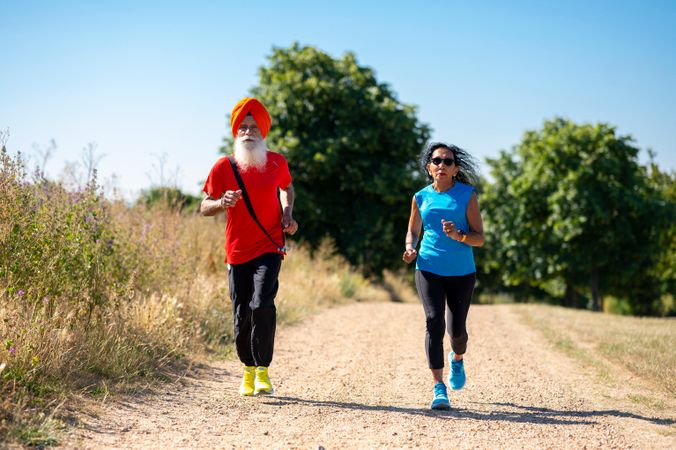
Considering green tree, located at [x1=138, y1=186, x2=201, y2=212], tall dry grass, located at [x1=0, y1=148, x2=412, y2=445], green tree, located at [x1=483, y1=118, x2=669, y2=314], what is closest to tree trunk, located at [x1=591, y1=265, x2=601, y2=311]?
green tree, located at [x1=483, y1=118, x2=669, y2=314]

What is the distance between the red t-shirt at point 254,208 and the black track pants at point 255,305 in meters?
0.09

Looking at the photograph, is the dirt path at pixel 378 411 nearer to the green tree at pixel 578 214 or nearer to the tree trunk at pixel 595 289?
the green tree at pixel 578 214

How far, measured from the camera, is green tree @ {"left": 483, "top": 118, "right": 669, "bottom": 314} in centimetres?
2466

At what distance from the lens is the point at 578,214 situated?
24.6 meters

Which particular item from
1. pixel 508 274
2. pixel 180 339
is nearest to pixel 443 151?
pixel 180 339

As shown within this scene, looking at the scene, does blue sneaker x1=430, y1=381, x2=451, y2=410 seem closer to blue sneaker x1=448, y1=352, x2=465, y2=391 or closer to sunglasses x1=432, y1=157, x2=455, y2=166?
blue sneaker x1=448, y1=352, x2=465, y2=391

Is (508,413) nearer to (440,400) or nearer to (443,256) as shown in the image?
(440,400)

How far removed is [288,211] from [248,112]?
3.02ft

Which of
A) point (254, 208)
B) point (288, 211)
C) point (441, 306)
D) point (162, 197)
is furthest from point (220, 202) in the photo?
point (162, 197)

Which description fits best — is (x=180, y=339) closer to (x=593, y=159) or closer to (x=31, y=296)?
(x=31, y=296)

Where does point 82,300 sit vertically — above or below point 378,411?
above

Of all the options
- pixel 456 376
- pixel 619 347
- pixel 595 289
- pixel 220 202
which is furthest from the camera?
pixel 595 289

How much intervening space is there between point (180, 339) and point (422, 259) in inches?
118

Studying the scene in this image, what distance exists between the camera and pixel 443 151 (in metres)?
5.55
